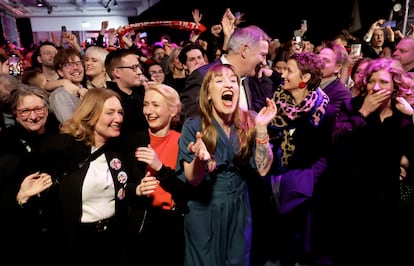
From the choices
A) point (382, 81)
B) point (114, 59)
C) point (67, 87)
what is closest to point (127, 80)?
point (114, 59)

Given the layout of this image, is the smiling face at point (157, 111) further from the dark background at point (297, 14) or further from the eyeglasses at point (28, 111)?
the dark background at point (297, 14)

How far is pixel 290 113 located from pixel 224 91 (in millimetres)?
858

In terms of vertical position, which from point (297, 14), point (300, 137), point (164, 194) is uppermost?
point (297, 14)

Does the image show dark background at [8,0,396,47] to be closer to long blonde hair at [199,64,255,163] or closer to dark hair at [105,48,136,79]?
dark hair at [105,48,136,79]

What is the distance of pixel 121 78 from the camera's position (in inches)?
128

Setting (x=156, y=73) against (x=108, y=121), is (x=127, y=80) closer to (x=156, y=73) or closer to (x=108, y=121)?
(x=108, y=121)

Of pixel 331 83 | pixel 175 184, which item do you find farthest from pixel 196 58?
pixel 175 184

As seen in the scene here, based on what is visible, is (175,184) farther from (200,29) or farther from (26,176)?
(200,29)

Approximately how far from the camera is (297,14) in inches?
439

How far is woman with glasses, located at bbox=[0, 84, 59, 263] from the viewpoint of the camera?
7.32ft

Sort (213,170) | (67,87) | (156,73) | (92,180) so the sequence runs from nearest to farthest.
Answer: (213,170) < (92,180) < (67,87) < (156,73)

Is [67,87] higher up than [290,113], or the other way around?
[67,87]

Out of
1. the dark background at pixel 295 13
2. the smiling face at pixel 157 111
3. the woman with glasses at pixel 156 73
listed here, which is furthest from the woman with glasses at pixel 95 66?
the dark background at pixel 295 13

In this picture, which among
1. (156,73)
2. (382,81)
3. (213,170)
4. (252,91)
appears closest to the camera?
(213,170)
